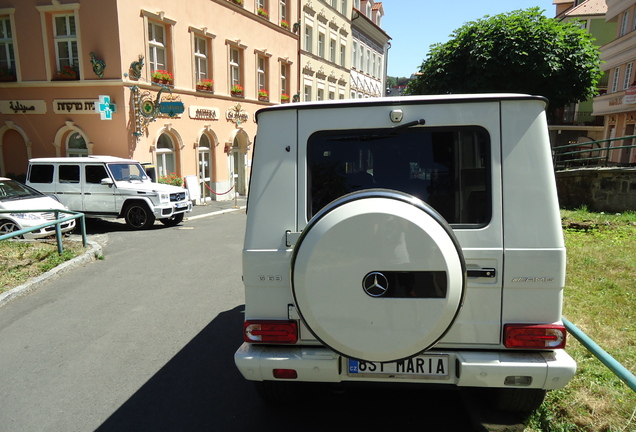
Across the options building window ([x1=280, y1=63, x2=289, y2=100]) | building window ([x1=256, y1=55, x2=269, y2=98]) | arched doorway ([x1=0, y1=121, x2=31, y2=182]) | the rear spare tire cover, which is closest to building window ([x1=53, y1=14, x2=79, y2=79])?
arched doorway ([x1=0, y1=121, x2=31, y2=182])

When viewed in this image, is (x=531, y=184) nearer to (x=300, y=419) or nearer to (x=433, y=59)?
(x=300, y=419)

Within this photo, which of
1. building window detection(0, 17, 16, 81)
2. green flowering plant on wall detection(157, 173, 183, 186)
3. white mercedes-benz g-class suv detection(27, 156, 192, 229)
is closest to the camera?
white mercedes-benz g-class suv detection(27, 156, 192, 229)

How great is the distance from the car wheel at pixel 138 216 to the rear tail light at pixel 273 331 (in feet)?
34.5

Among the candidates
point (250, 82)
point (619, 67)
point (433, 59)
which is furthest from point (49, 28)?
point (619, 67)

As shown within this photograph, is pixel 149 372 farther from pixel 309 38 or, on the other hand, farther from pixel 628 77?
pixel 628 77

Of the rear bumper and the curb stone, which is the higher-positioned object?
the rear bumper

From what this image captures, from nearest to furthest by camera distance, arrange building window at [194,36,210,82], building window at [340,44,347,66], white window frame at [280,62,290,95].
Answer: building window at [194,36,210,82] → white window frame at [280,62,290,95] → building window at [340,44,347,66]

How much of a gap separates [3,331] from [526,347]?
18.9 ft

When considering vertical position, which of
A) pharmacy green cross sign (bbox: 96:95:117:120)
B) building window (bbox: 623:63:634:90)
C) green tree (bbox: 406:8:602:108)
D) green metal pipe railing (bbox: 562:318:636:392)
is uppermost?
building window (bbox: 623:63:634:90)

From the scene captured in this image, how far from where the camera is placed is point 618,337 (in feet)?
14.5

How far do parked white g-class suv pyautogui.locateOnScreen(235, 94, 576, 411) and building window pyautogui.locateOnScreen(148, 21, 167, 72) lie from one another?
1586 cm

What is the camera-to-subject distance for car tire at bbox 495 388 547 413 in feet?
9.99

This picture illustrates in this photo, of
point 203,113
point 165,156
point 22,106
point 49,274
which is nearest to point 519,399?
point 49,274

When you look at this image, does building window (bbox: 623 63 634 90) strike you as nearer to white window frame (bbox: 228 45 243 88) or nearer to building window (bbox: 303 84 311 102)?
building window (bbox: 303 84 311 102)
